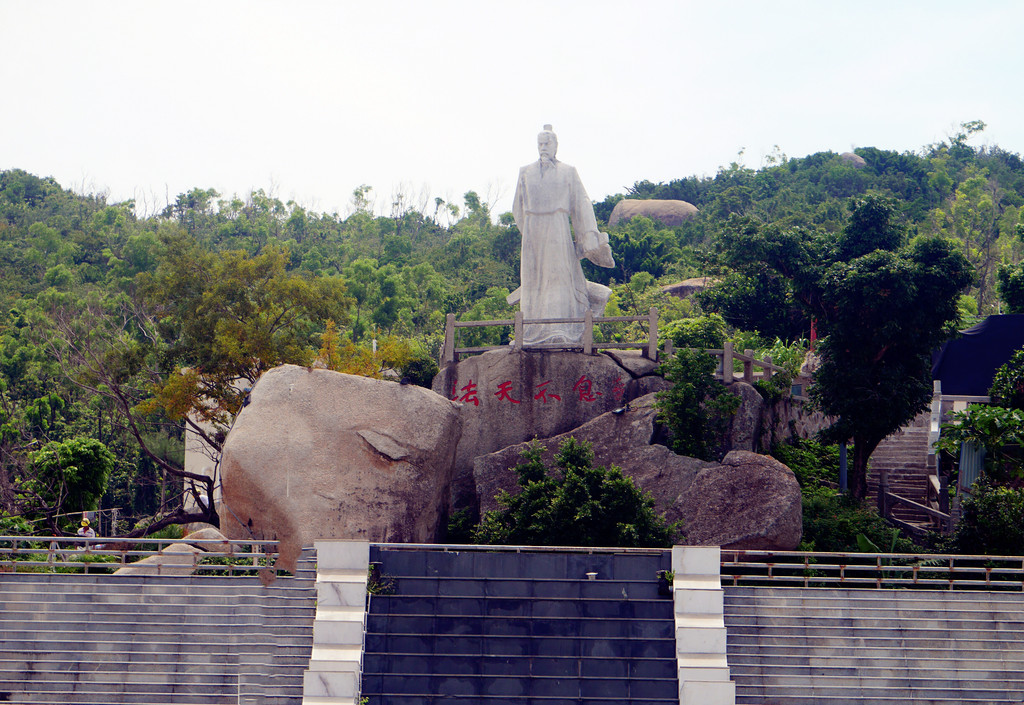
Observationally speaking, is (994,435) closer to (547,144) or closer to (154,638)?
(547,144)

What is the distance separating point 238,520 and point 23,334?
2042 cm

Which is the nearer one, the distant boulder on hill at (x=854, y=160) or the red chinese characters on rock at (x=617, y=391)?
the red chinese characters on rock at (x=617, y=391)

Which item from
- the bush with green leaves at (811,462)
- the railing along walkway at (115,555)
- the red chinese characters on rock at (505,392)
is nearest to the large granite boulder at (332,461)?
the railing along walkway at (115,555)

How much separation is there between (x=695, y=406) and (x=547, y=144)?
542 cm

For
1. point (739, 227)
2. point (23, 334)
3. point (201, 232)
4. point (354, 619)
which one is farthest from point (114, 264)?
point (354, 619)

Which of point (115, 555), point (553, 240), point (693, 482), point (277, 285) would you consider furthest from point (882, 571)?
point (277, 285)

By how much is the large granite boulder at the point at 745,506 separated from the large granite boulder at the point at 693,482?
0.5 inches

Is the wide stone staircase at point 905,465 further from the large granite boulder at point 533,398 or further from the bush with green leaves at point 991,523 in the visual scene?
the large granite boulder at point 533,398

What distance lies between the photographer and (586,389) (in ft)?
58.8

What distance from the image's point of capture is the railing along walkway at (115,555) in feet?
43.5

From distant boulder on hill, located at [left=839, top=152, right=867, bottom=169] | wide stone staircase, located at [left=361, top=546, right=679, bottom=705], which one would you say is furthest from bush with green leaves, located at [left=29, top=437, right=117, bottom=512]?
distant boulder on hill, located at [left=839, top=152, right=867, bottom=169]

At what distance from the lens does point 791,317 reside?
76.8 ft

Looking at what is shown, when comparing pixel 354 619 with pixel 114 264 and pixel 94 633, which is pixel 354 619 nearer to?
pixel 94 633

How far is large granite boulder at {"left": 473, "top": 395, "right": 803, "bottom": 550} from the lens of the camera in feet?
50.1
